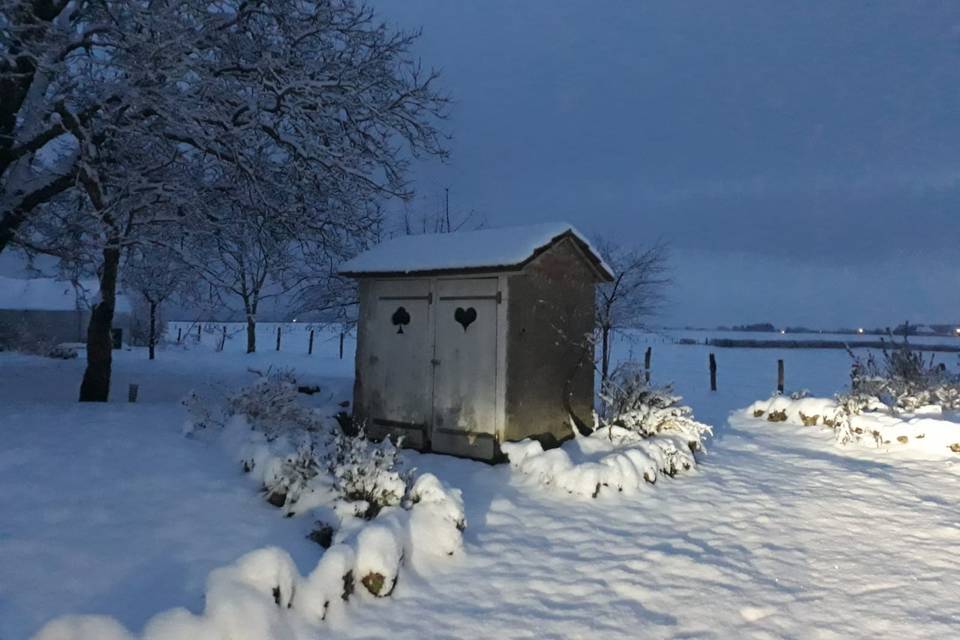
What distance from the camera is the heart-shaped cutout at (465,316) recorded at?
8383 mm

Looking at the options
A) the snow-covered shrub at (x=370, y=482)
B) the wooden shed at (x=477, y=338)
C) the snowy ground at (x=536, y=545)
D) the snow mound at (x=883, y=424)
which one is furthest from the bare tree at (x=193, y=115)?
the snow mound at (x=883, y=424)

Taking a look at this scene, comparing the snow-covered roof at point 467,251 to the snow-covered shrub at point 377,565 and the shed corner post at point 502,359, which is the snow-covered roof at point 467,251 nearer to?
the shed corner post at point 502,359

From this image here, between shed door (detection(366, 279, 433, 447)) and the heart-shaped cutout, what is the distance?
0.55 meters

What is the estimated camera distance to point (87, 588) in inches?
143

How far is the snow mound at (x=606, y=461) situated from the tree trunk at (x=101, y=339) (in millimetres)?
7179

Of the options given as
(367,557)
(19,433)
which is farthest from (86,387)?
(367,557)

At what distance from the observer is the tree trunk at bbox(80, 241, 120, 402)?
9797 mm

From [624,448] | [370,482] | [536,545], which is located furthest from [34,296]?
[536,545]

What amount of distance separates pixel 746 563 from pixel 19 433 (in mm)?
7509

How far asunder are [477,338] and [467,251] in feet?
4.52

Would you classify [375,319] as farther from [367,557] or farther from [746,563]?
[746,563]

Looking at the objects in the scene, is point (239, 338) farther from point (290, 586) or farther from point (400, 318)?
point (290, 586)

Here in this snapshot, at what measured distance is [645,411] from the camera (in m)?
8.47

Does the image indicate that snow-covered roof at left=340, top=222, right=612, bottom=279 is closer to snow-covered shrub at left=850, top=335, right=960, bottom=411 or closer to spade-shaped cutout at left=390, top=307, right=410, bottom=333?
spade-shaped cutout at left=390, top=307, right=410, bottom=333
